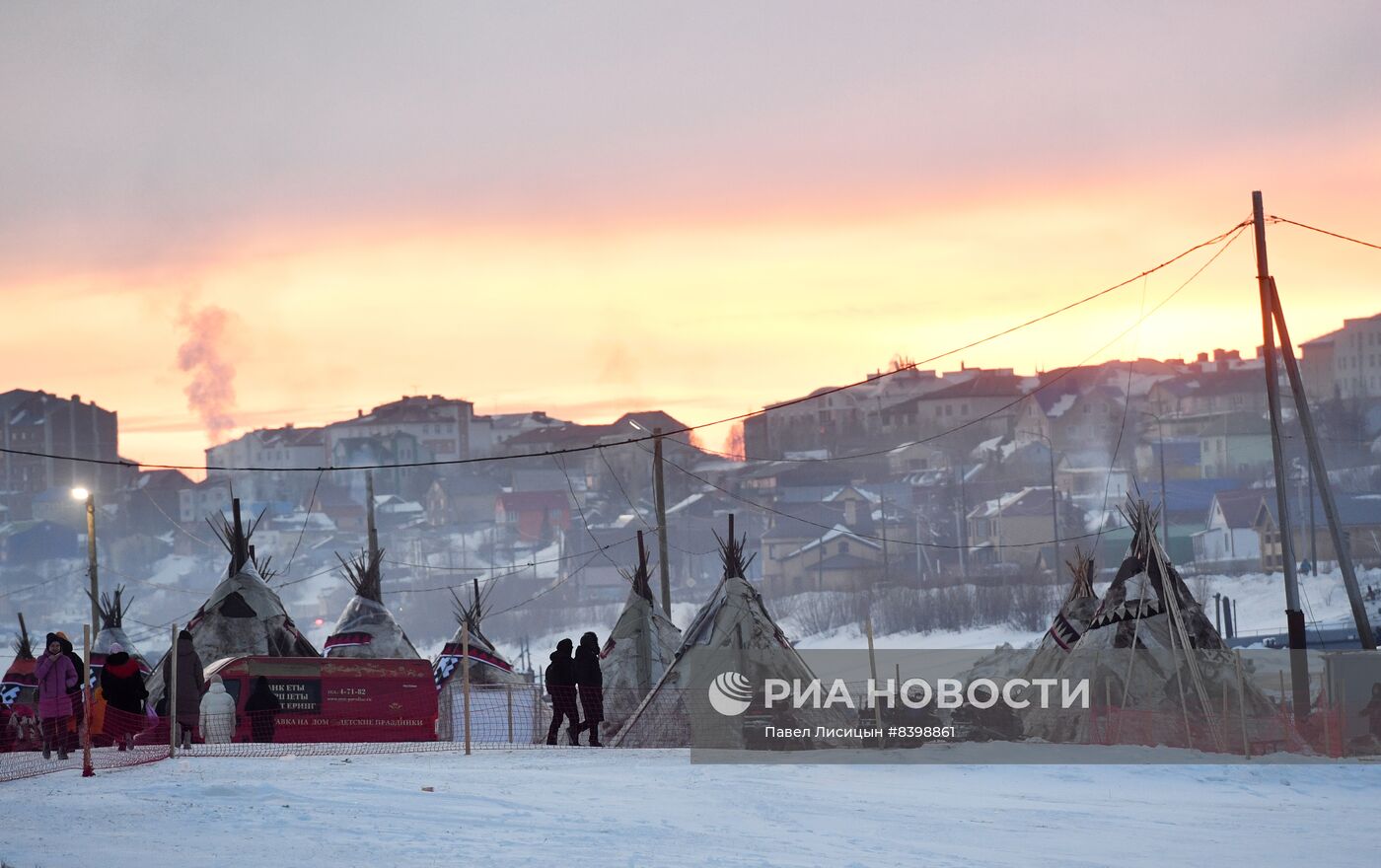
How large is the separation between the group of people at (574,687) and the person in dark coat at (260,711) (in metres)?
4.72

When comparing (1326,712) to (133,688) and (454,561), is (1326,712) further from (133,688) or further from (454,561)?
(454,561)

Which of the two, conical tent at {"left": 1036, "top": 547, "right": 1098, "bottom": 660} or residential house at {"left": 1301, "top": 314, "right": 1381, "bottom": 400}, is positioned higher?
residential house at {"left": 1301, "top": 314, "right": 1381, "bottom": 400}

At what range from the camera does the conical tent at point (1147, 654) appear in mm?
25781

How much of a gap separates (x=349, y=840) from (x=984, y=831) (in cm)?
597

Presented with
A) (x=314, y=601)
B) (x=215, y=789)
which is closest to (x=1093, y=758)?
(x=215, y=789)

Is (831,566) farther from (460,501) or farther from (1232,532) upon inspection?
(460,501)

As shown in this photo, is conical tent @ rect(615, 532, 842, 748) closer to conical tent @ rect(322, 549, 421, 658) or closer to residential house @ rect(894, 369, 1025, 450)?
conical tent @ rect(322, 549, 421, 658)

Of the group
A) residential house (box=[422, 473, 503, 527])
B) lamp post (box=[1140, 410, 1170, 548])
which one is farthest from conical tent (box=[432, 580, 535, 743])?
residential house (box=[422, 473, 503, 527])

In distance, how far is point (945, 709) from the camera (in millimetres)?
26797

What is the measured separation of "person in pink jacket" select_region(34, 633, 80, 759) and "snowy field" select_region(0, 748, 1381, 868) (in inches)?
67.5

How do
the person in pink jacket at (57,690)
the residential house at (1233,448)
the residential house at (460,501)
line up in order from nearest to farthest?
the person in pink jacket at (57,690)
the residential house at (1233,448)
the residential house at (460,501)

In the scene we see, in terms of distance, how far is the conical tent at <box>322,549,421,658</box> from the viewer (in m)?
35.9

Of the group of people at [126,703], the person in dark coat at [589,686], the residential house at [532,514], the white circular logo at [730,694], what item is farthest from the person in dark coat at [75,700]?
the residential house at [532,514]

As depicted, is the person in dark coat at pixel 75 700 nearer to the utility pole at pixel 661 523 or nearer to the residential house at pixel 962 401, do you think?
the utility pole at pixel 661 523
